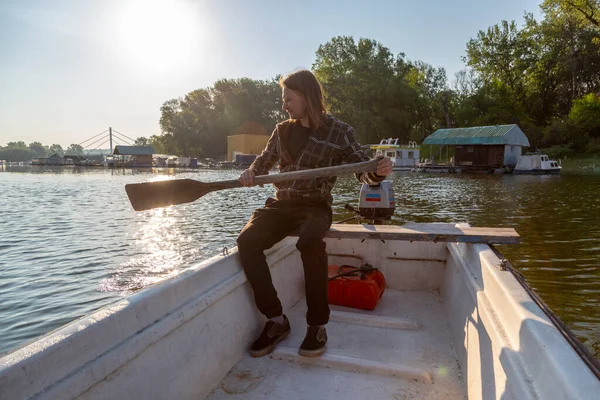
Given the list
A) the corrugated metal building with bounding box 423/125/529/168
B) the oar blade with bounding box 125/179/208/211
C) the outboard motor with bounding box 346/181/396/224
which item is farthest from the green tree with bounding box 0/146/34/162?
the oar blade with bounding box 125/179/208/211

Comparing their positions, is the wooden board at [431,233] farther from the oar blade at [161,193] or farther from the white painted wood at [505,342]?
the oar blade at [161,193]

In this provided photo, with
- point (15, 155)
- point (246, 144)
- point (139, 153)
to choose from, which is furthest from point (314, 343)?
point (15, 155)

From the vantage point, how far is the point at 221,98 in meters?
75.1

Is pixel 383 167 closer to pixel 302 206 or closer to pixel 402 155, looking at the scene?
pixel 302 206

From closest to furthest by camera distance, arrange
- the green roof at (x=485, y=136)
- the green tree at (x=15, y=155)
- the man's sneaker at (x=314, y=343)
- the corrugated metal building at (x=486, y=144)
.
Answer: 1. the man's sneaker at (x=314, y=343)
2. the green roof at (x=485, y=136)
3. the corrugated metal building at (x=486, y=144)
4. the green tree at (x=15, y=155)

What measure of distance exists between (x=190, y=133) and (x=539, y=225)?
232 ft

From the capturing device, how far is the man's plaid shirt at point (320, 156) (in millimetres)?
3074

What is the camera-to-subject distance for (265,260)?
9.15ft

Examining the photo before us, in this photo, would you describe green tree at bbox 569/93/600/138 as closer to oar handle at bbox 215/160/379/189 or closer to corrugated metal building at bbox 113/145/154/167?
oar handle at bbox 215/160/379/189

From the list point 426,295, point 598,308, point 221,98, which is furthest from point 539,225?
A: point 221,98

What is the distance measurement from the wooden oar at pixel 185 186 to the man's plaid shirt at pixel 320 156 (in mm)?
173

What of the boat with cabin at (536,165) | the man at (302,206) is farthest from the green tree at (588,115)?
the man at (302,206)

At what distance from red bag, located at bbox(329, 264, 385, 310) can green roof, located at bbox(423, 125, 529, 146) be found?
119 ft

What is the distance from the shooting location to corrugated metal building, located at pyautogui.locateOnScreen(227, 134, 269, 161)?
2539 inches
